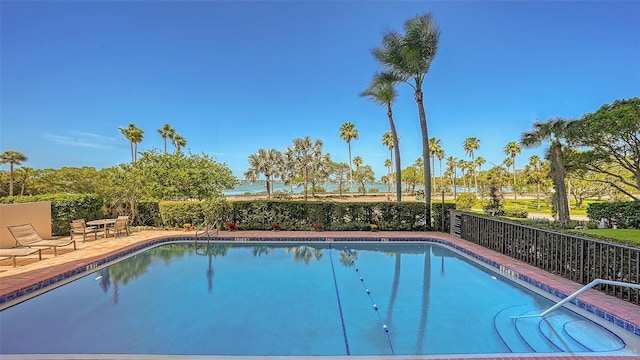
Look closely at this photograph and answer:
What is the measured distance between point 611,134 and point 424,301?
17361 millimetres

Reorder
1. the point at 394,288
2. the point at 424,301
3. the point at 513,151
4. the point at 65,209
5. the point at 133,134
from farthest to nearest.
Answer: the point at 513,151 → the point at 133,134 → the point at 65,209 → the point at 394,288 → the point at 424,301

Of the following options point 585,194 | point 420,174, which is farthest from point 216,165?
point 420,174

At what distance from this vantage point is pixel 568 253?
628cm

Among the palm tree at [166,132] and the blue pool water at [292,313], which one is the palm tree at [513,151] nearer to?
the palm tree at [166,132]

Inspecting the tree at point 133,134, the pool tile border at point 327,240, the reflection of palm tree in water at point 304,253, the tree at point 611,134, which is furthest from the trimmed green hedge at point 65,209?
the tree at point 611,134

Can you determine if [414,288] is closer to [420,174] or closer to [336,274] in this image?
[336,274]

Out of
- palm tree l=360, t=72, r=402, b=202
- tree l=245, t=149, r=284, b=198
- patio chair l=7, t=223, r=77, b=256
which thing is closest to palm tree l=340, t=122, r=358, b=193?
tree l=245, t=149, r=284, b=198

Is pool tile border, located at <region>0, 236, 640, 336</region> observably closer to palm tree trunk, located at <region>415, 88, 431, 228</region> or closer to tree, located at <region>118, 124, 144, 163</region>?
palm tree trunk, located at <region>415, 88, 431, 228</region>

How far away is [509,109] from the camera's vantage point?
2892 cm

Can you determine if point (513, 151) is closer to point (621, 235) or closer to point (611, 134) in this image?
point (611, 134)

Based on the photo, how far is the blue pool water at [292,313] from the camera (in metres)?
4.09

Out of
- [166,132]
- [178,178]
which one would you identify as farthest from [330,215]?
[166,132]

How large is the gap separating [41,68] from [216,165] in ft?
24.5

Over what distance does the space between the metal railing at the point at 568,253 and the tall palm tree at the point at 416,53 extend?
13.4 ft
